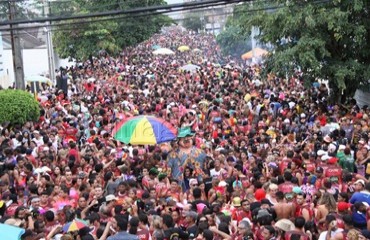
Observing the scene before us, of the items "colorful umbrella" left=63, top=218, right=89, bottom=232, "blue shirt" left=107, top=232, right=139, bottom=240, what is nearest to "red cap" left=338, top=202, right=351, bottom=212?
"blue shirt" left=107, top=232, right=139, bottom=240

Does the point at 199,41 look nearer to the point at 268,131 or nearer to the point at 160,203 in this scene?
the point at 268,131

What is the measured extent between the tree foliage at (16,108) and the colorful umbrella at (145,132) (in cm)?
558

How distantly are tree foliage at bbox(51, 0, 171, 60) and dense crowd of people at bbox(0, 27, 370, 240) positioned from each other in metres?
14.8

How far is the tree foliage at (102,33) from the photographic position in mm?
36188

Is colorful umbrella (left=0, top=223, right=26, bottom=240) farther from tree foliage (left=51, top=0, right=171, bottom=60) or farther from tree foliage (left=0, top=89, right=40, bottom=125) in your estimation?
tree foliage (left=51, top=0, right=171, bottom=60)

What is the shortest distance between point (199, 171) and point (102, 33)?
25.0 metres

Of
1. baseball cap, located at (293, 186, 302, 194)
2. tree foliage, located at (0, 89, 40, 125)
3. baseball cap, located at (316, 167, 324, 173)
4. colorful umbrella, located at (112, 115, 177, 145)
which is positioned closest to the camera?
baseball cap, located at (293, 186, 302, 194)

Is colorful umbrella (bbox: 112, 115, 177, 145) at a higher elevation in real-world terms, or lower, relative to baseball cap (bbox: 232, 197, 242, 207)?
higher

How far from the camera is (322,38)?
1822 cm

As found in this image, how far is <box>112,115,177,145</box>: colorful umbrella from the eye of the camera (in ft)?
42.8

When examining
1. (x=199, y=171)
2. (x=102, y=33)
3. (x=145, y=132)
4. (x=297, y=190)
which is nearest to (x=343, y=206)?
(x=297, y=190)

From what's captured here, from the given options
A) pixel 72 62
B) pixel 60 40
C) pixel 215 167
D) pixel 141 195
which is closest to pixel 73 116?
pixel 215 167

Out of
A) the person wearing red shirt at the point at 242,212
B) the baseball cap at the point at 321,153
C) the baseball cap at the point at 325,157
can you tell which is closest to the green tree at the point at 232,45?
the baseball cap at the point at 321,153

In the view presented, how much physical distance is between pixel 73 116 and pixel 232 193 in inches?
345
